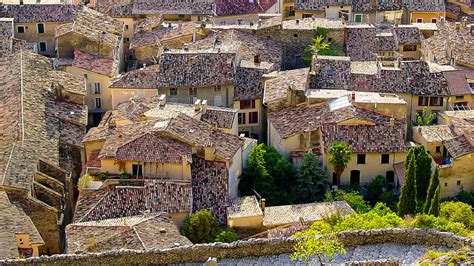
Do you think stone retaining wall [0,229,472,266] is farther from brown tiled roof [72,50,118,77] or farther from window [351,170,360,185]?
brown tiled roof [72,50,118,77]

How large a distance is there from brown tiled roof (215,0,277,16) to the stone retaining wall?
48182mm

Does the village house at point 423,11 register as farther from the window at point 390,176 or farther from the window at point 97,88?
the window at point 97,88

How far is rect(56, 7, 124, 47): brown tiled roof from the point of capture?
7519cm

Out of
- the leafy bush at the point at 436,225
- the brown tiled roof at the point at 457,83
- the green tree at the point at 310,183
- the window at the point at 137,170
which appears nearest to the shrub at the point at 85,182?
the window at the point at 137,170

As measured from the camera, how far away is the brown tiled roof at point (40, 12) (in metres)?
78.6

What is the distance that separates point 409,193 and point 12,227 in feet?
67.1

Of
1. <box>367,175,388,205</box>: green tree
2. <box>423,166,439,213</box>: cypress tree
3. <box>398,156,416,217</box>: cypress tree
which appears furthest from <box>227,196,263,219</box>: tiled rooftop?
<box>423,166,439,213</box>: cypress tree

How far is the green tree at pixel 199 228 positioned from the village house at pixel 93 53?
21.4 m

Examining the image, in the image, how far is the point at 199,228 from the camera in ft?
168

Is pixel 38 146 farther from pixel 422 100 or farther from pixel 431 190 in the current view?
pixel 422 100

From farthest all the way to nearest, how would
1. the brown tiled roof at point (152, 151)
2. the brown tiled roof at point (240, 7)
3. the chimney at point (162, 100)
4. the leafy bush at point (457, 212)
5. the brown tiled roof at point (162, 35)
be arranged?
the brown tiled roof at point (240, 7)
the brown tiled roof at point (162, 35)
the chimney at point (162, 100)
the brown tiled roof at point (152, 151)
the leafy bush at point (457, 212)

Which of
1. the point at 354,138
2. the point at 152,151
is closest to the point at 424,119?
the point at 354,138

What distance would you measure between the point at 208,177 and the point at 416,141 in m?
14.9

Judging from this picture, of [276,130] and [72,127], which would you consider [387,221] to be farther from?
[72,127]
